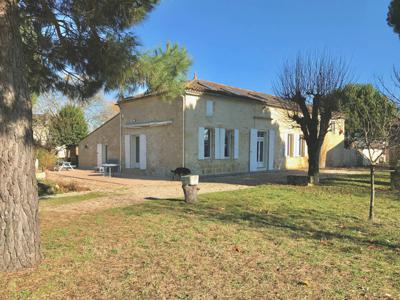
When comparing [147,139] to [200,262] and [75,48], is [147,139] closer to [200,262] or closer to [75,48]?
[75,48]

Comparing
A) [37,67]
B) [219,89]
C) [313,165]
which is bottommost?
[313,165]

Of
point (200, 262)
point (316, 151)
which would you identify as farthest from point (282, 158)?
point (200, 262)

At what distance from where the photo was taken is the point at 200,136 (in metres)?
15.8

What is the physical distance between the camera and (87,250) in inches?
178

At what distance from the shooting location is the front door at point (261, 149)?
19594 mm

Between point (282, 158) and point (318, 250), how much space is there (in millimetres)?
16692

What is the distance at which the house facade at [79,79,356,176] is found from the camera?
1570 centimetres

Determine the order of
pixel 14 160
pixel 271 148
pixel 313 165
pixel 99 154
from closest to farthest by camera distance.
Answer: pixel 14 160 → pixel 313 165 → pixel 271 148 → pixel 99 154

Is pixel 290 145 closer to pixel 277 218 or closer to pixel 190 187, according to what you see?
pixel 190 187

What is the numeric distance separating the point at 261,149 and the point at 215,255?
52.5 ft

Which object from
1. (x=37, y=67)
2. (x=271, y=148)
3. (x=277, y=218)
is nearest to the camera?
(x=37, y=67)

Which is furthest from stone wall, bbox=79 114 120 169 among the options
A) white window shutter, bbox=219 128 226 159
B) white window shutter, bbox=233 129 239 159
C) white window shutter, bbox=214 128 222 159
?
white window shutter, bbox=233 129 239 159

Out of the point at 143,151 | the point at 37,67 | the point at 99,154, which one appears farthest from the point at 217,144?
the point at 37,67

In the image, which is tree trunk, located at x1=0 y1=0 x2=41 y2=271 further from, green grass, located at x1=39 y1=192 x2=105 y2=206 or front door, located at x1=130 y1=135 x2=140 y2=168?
front door, located at x1=130 y1=135 x2=140 y2=168
